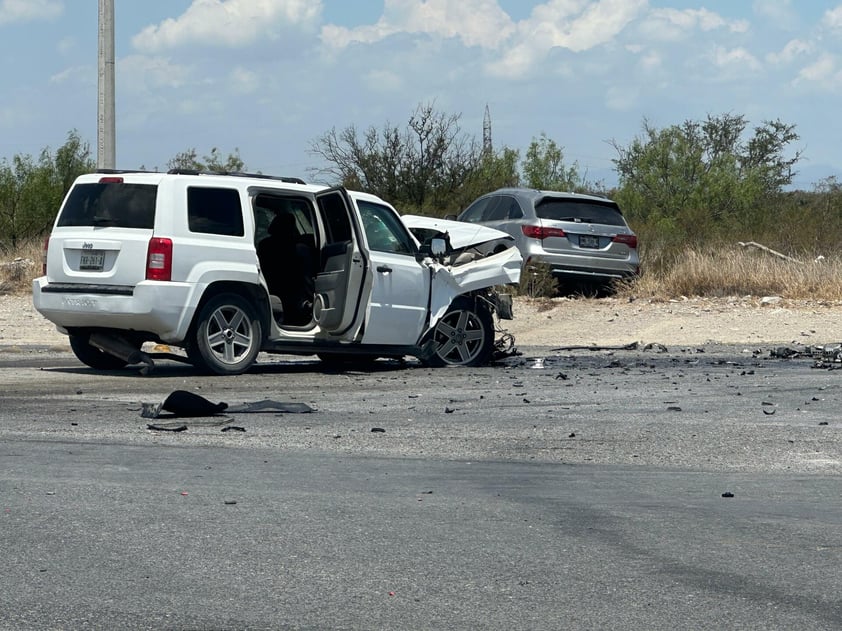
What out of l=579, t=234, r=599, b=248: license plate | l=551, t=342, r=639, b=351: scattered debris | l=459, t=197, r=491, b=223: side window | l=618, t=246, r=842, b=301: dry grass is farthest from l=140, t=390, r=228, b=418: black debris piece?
l=618, t=246, r=842, b=301: dry grass

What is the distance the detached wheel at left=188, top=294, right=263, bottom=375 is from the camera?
43.7 ft

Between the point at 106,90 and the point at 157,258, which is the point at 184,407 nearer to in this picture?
the point at 157,258

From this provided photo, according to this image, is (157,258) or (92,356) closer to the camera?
(157,258)

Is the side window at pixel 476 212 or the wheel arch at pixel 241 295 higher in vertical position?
the side window at pixel 476 212

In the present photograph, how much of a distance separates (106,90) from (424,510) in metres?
14.4

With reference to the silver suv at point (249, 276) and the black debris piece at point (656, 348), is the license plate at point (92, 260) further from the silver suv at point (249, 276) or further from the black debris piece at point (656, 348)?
the black debris piece at point (656, 348)

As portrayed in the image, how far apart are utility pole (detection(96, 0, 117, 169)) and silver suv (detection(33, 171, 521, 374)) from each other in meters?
5.83

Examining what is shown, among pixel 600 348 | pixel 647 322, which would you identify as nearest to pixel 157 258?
pixel 600 348

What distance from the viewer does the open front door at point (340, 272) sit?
547 inches

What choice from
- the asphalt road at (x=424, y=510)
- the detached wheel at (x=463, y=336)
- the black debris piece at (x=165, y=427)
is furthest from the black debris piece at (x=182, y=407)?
the detached wheel at (x=463, y=336)

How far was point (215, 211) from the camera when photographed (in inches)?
527

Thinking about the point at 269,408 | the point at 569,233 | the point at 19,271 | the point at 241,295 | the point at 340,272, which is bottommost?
the point at 269,408

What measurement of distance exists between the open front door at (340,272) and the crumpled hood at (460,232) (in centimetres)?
116

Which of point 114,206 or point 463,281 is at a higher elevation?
point 114,206
